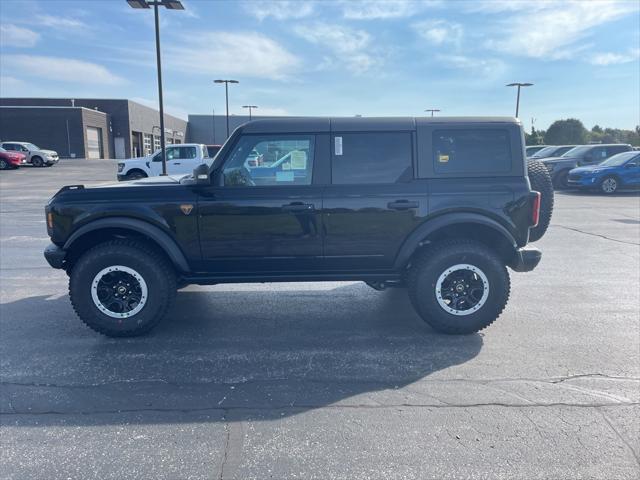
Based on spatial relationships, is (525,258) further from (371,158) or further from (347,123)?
(347,123)

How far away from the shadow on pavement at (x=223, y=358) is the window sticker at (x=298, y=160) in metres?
1.59

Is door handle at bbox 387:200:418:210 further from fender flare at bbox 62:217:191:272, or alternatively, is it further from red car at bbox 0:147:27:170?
red car at bbox 0:147:27:170

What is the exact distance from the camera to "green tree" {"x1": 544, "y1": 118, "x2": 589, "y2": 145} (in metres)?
53.8

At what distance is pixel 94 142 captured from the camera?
52125 millimetres

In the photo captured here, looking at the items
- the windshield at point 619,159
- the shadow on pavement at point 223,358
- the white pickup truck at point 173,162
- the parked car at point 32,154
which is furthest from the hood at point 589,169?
the parked car at point 32,154

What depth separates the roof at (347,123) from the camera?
4395mm

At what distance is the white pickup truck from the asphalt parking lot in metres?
14.5

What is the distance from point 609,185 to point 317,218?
17.8m

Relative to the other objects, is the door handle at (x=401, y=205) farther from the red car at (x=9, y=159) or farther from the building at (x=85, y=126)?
the building at (x=85, y=126)

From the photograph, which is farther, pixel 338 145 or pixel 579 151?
pixel 579 151

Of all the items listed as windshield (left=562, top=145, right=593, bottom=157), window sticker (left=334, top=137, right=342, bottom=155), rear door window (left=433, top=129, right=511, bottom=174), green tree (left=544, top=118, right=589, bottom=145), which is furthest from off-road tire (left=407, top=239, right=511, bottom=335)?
green tree (left=544, top=118, right=589, bottom=145)

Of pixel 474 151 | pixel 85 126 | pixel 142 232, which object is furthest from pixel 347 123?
pixel 85 126

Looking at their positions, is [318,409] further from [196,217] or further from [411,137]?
[411,137]

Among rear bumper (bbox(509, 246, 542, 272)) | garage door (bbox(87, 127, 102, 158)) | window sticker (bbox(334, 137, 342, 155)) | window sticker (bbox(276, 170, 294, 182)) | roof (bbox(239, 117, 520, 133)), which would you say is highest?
garage door (bbox(87, 127, 102, 158))
